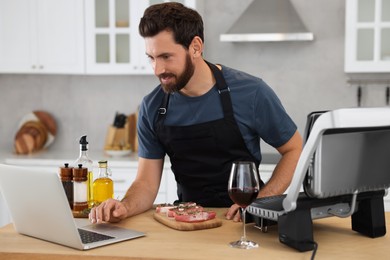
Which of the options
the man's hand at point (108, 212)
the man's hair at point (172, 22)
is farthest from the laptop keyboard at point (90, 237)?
the man's hair at point (172, 22)

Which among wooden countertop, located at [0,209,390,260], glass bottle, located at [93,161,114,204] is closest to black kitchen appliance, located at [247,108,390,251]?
wooden countertop, located at [0,209,390,260]

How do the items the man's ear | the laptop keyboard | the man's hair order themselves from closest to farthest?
the laptop keyboard, the man's hair, the man's ear

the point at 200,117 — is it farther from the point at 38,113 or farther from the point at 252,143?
the point at 38,113

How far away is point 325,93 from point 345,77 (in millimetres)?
192

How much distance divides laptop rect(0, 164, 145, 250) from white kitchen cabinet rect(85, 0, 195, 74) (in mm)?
2774

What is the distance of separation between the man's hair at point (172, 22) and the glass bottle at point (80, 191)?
62 centimetres

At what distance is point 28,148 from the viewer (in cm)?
525

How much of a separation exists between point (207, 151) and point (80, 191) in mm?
690

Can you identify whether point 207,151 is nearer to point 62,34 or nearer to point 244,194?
point 244,194

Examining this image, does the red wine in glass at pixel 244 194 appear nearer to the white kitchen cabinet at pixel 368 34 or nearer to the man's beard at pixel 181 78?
the man's beard at pixel 181 78

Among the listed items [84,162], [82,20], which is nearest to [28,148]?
[82,20]

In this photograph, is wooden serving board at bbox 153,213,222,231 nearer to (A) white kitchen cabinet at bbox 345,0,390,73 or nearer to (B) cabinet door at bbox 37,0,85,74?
(A) white kitchen cabinet at bbox 345,0,390,73

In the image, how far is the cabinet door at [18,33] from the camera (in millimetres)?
5086

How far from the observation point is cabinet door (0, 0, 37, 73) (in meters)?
5.09
